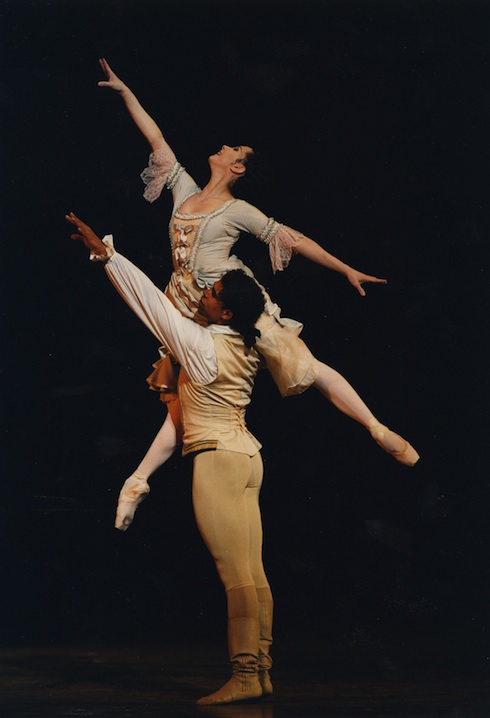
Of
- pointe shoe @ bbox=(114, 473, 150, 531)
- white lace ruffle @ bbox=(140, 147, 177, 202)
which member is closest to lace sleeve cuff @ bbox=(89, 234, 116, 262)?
white lace ruffle @ bbox=(140, 147, 177, 202)

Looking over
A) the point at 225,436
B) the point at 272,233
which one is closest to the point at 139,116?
the point at 272,233

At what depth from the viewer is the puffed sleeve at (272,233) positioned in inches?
249

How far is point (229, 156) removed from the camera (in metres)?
6.48

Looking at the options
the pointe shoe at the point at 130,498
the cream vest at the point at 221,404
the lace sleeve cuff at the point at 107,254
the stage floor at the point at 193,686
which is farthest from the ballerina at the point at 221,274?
the stage floor at the point at 193,686

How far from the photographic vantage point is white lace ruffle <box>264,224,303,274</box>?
6.33 meters

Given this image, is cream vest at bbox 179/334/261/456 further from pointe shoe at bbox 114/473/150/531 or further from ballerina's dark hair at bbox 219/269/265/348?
pointe shoe at bbox 114/473/150/531

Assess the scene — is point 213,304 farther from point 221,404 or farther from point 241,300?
point 221,404

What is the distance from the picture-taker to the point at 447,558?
718cm

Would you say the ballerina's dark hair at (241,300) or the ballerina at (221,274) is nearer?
the ballerina's dark hair at (241,300)

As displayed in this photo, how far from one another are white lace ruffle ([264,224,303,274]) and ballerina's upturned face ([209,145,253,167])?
0.34 metres

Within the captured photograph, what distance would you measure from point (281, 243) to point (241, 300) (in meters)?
0.37

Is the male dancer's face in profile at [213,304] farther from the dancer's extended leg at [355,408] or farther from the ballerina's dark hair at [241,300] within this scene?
the dancer's extended leg at [355,408]

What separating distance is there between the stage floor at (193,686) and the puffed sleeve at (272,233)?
5.39ft

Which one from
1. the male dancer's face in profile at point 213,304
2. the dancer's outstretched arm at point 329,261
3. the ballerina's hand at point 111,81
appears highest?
the ballerina's hand at point 111,81
